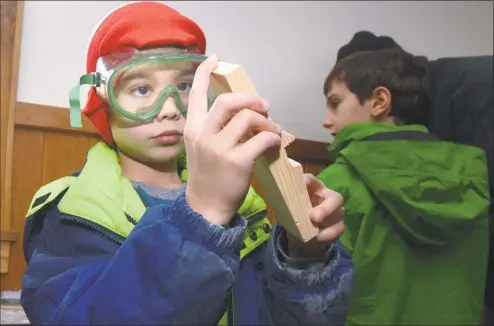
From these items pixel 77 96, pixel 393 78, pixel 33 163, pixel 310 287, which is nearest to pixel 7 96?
pixel 33 163

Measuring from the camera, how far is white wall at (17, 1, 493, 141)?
5.36ft

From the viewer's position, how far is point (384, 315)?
4.34 ft

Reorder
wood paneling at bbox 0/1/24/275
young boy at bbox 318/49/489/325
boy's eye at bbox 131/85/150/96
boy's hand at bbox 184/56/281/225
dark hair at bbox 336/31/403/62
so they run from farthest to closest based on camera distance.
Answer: dark hair at bbox 336/31/403/62 → wood paneling at bbox 0/1/24/275 → young boy at bbox 318/49/489/325 → boy's eye at bbox 131/85/150/96 → boy's hand at bbox 184/56/281/225

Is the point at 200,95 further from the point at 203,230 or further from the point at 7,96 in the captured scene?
the point at 7,96

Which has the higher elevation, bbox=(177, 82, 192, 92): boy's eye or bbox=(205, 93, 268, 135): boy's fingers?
bbox=(205, 93, 268, 135): boy's fingers

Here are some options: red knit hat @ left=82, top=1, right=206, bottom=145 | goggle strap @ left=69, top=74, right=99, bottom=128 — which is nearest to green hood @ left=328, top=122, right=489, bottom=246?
red knit hat @ left=82, top=1, right=206, bottom=145

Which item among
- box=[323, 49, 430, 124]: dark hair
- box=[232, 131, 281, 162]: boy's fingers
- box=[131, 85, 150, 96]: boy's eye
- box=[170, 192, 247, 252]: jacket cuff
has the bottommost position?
box=[323, 49, 430, 124]: dark hair

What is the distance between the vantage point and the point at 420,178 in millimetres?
1362

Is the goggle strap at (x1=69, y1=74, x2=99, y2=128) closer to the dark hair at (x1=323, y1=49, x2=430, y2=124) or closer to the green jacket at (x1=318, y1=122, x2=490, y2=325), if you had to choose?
the green jacket at (x1=318, y1=122, x2=490, y2=325)

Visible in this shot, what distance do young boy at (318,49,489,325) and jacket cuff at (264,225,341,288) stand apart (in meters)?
0.59

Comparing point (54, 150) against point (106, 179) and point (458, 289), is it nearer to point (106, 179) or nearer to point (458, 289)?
point (106, 179)

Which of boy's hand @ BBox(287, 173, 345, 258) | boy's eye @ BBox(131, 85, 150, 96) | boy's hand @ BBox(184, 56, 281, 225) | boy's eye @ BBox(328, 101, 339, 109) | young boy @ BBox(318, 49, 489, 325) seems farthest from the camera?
boy's eye @ BBox(328, 101, 339, 109)

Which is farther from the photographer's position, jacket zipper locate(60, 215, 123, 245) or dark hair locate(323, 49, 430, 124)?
dark hair locate(323, 49, 430, 124)

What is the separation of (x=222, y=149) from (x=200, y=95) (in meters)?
0.07
